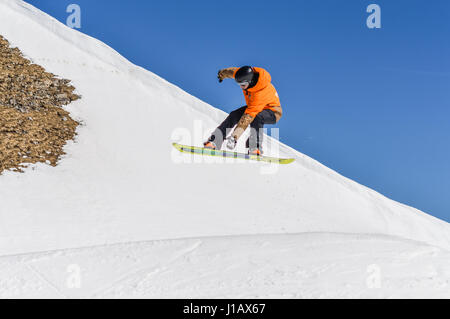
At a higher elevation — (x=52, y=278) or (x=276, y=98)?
(x=276, y=98)

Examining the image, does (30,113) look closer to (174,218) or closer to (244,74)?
(174,218)

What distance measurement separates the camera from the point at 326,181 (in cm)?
1184

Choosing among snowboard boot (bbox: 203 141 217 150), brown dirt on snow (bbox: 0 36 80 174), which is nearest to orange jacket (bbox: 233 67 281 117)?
snowboard boot (bbox: 203 141 217 150)

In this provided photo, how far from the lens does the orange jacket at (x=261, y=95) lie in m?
5.88

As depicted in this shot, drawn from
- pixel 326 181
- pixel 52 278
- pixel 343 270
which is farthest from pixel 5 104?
pixel 343 270

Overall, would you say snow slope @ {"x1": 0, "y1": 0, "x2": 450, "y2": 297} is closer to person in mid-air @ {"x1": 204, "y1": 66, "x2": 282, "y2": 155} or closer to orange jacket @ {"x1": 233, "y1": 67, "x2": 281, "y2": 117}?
person in mid-air @ {"x1": 204, "y1": 66, "x2": 282, "y2": 155}

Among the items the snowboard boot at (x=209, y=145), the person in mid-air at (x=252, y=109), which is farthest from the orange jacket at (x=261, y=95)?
the snowboard boot at (x=209, y=145)

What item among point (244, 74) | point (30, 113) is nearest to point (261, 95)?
point (244, 74)

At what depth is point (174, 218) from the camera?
7652 millimetres

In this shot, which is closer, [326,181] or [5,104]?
[5,104]

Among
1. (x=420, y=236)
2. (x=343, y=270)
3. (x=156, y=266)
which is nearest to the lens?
(x=343, y=270)

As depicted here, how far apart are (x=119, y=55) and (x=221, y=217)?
1212 centimetres
